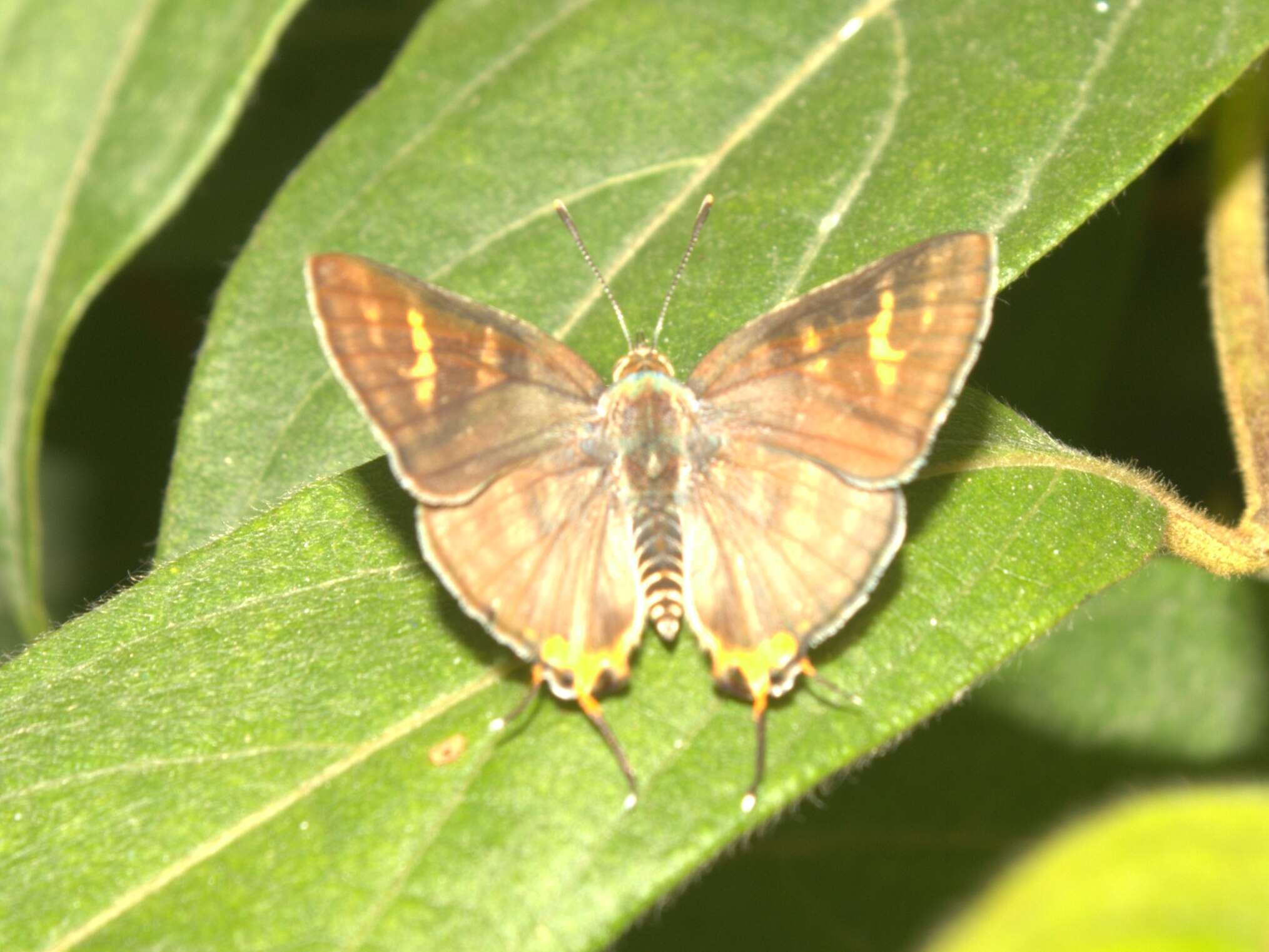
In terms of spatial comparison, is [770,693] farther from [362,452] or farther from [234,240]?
[234,240]

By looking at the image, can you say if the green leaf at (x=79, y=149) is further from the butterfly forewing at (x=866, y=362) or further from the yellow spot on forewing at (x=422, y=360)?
the butterfly forewing at (x=866, y=362)

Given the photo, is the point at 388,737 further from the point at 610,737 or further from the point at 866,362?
the point at 866,362

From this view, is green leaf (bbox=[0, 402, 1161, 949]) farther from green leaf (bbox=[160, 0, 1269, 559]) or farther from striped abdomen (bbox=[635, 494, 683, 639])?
green leaf (bbox=[160, 0, 1269, 559])

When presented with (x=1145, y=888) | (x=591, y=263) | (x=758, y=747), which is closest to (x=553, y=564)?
(x=758, y=747)

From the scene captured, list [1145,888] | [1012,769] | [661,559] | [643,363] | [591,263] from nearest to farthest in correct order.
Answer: [1145,888], [661,559], [643,363], [591,263], [1012,769]

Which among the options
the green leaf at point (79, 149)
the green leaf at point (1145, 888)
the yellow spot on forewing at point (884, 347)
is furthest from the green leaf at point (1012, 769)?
Answer: the green leaf at point (1145, 888)
